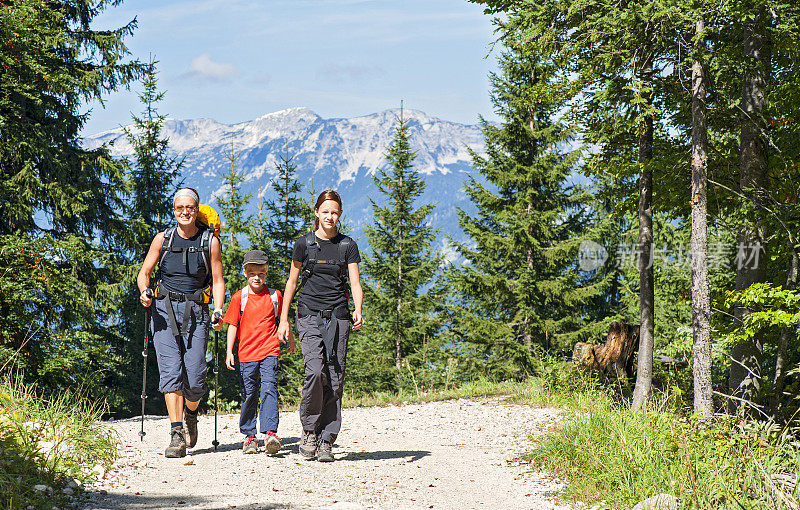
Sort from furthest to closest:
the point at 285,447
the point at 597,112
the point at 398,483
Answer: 1. the point at 597,112
2. the point at 285,447
3. the point at 398,483

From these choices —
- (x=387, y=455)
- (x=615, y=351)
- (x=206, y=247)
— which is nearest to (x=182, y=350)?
(x=206, y=247)

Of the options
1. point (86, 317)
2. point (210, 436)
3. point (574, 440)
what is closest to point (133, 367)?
point (86, 317)

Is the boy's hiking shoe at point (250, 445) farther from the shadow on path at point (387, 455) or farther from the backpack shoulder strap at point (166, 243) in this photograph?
the backpack shoulder strap at point (166, 243)

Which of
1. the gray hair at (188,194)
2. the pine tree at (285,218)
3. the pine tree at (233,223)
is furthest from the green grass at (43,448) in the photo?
the pine tree at (285,218)

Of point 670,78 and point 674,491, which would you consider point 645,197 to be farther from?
point 674,491

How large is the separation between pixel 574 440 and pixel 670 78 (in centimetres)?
686

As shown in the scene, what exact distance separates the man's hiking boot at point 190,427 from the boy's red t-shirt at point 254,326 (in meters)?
0.78

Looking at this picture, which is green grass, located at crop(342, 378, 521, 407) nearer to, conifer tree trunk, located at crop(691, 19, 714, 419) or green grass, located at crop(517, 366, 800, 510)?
conifer tree trunk, located at crop(691, 19, 714, 419)

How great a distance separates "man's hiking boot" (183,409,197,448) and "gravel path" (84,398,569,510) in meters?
0.13

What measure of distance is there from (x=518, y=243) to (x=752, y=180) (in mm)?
11626

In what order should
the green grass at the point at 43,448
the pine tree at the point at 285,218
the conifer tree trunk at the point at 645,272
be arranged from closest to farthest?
the green grass at the point at 43,448 < the conifer tree trunk at the point at 645,272 < the pine tree at the point at 285,218

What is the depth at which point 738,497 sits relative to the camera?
4652 millimetres

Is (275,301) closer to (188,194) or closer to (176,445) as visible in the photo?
(188,194)

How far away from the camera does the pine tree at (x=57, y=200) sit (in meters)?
14.0
